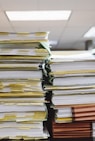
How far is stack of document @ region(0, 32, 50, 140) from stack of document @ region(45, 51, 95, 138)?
0.04 metres

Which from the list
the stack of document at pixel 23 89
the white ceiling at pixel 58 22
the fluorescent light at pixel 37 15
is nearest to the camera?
the stack of document at pixel 23 89

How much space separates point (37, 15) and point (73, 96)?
12.9ft

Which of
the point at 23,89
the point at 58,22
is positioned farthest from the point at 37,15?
the point at 23,89

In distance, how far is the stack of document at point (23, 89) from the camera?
0.76 m

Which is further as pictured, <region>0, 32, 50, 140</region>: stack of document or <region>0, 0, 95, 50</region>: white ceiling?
<region>0, 0, 95, 50</region>: white ceiling

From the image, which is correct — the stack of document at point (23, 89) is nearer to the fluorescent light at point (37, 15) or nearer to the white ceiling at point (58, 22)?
the white ceiling at point (58, 22)

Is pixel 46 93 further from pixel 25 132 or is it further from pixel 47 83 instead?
pixel 25 132

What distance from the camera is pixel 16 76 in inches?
30.8

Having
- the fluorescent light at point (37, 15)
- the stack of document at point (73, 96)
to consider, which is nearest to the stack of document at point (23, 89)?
the stack of document at point (73, 96)

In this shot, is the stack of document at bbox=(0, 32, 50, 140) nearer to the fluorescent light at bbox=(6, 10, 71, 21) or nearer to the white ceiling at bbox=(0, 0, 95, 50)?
the white ceiling at bbox=(0, 0, 95, 50)

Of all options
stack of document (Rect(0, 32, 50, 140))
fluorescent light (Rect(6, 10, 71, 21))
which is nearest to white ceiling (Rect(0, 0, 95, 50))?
fluorescent light (Rect(6, 10, 71, 21))

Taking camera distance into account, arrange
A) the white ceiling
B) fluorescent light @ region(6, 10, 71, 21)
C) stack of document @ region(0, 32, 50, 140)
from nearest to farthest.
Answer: stack of document @ region(0, 32, 50, 140) < the white ceiling < fluorescent light @ region(6, 10, 71, 21)

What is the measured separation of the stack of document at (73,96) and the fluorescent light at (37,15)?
3617 mm

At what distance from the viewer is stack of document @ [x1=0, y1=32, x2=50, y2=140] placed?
757 mm
